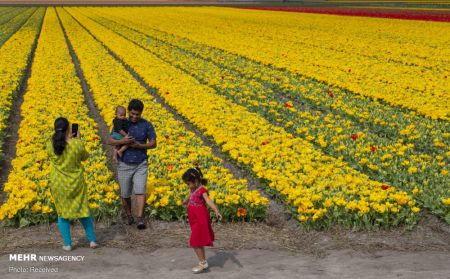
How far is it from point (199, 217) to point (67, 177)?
1779mm

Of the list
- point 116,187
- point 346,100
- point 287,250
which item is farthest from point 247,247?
point 346,100

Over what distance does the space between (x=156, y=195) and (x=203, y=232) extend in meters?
2.46

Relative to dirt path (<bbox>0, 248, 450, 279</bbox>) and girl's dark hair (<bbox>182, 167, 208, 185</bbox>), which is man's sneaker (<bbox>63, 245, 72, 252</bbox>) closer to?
dirt path (<bbox>0, 248, 450, 279</bbox>)

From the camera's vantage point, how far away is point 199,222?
6.81 metres

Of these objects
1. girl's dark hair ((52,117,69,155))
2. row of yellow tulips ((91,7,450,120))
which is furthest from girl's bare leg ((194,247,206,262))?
row of yellow tulips ((91,7,450,120))

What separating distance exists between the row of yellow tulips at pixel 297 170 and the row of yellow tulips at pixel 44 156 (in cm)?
250

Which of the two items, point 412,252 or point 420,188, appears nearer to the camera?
point 412,252

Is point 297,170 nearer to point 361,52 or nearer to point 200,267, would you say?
point 200,267

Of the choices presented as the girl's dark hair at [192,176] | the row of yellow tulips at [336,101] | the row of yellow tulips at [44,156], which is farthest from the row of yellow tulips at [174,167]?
the row of yellow tulips at [336,101]

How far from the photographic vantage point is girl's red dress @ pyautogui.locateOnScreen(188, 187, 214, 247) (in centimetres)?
677

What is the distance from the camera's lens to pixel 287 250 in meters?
7.67

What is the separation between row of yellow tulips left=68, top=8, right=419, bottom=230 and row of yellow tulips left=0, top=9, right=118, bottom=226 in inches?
98.4

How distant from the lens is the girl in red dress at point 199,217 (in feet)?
22.2

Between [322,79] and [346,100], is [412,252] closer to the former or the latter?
[346,100]
